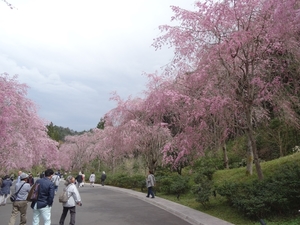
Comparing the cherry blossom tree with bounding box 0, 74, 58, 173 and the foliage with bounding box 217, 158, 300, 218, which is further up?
the cherry blossom tree with bounding box 0, 74, 58, 173

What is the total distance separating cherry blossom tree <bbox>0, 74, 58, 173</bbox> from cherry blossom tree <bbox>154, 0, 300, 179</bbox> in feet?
29.8

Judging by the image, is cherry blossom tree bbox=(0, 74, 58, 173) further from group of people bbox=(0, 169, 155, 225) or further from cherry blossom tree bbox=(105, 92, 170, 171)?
group of people bbox=(0, 169, 155, 225)

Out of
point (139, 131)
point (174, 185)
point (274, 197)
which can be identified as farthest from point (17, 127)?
point (274, 197)

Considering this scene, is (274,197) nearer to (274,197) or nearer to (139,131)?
(274,197)

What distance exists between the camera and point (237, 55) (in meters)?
10.7

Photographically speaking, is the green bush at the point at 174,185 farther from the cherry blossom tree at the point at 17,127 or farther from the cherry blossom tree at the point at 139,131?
the cherry blossom tree at the point at 17,127

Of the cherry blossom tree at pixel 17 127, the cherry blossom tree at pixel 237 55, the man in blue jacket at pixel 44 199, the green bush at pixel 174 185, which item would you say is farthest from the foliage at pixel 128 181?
the man in blue jacket at pixel 44 199

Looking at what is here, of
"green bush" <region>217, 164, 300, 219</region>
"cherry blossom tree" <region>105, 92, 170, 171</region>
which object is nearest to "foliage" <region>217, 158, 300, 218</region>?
"green bush" <region>217, 164, 300, 219</region>

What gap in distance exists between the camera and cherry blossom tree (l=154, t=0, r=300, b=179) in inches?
395

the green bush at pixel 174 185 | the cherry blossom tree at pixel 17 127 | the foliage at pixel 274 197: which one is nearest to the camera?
the foliage at pixel 274 197

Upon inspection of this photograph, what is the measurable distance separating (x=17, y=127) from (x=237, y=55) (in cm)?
1395

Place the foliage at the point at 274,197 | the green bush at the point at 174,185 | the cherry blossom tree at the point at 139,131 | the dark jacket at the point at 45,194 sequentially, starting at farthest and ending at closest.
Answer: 1. the cherry blossom tree at the point at 139,131
2. the green bush at the point at 174,185
3. the foliage at the point at 274,197
4. the dark jacket at the point at 45,194

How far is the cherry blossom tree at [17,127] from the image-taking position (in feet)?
49.9

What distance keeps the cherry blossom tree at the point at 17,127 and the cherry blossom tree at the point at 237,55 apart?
9077 mm
